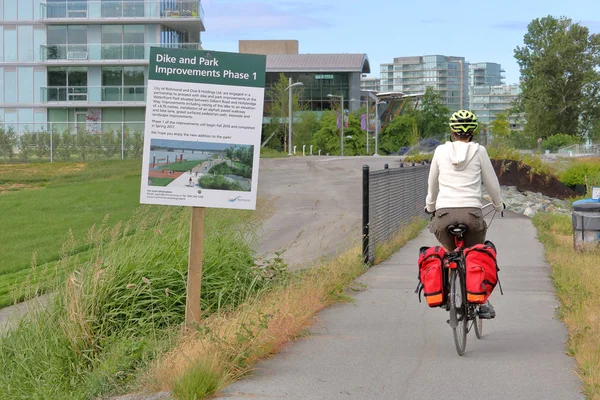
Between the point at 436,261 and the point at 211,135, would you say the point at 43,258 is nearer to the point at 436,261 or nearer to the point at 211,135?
the point at 211,135

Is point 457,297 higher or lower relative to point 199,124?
lower

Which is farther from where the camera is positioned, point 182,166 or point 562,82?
point 562,82

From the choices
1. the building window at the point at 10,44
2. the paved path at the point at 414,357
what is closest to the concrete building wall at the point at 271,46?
the building window at the point at 10,44

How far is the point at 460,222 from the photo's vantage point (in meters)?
7.41

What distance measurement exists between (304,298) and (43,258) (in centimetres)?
733

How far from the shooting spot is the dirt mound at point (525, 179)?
3036 cm

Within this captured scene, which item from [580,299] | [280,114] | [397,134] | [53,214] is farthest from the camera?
[397,134]

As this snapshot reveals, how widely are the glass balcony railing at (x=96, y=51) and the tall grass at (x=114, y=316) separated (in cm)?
4775

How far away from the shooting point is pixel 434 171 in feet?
25.3

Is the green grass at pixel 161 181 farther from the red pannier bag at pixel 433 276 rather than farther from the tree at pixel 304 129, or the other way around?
the tree at pixel 304 129

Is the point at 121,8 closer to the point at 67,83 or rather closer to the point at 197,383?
the point at 67,83

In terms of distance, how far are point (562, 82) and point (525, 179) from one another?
66.5 metres

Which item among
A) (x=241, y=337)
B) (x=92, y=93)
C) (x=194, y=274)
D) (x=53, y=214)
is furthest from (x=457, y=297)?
(x=92, y=93)

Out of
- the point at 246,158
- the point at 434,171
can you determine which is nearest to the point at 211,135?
the point at 246,158
